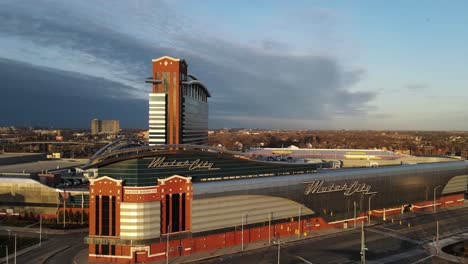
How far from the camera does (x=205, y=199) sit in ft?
200

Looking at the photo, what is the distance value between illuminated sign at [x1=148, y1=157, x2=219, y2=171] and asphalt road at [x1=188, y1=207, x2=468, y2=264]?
14.6 m

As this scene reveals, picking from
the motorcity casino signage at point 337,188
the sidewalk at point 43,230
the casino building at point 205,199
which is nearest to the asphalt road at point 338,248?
the sidewalk at point 43,230

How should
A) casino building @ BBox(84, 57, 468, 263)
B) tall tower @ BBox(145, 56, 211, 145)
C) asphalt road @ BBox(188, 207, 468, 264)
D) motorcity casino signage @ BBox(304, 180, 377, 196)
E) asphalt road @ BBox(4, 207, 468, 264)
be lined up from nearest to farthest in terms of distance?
casino building @ BBox(84, 57, 468, 263), asphalt road @ BBox(4, 207, 468, 264), asphalt road @ BBox(188, 207, 468, 264), motorcity casino signage @ BBox(304, 180, 377, 196), tall tower @ BBox(145, 56, 211, 145)

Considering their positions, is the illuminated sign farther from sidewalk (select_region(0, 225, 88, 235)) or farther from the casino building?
sidewalk (select_region(0, 225, 88, 235))

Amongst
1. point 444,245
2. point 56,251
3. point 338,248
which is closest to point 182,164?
point 56,251

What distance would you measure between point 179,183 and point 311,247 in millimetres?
24646

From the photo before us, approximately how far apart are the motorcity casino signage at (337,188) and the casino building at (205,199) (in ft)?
0.68

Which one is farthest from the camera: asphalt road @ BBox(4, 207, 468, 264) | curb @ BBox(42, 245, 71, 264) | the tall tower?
the tall tower

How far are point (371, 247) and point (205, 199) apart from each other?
96.0 ft

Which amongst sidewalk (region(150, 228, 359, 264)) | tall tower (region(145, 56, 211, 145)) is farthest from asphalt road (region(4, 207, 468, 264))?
tall tower (region(145, 56, 211, 145))

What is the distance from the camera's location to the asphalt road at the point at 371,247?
2272 inches

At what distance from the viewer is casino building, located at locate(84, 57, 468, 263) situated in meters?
56.5

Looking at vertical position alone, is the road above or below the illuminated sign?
below

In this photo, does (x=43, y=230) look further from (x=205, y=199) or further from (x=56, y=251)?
(x=205, y=199)
